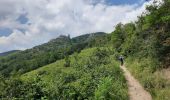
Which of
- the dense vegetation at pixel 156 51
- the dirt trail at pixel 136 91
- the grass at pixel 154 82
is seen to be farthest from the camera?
the dense vegetation at pixel 156 51

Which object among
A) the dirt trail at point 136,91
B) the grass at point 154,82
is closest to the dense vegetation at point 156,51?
the grass at point 154,82

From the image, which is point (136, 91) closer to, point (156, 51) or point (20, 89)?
point (156, 51)

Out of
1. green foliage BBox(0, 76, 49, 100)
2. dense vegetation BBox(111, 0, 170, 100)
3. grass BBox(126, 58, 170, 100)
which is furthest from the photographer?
dense vegetation BBox(111, 0, 170, 100)

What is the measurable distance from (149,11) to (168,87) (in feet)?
47.1

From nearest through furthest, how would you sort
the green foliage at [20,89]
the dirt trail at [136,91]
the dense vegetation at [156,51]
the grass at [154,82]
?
the green foliage at [20,89] < the grass at [154,82] < the dirt trail at [136,91] < the dense vegetation at [156,51]

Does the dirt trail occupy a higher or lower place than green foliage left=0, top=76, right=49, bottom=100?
lower

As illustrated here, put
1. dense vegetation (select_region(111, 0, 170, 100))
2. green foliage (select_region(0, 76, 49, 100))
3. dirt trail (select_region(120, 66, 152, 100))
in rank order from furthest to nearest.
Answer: dense vegetation (select_region(111, 0, 170, 100)) < dirt trail (select_region(120, 66, 152, 100)) < green foliage (select_region(0, 76, 49, 100))

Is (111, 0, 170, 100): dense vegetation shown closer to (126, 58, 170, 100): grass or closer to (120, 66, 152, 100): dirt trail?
(126, 58, 170, 100): grass

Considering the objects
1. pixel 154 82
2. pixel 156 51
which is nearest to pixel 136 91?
pixel 154 82

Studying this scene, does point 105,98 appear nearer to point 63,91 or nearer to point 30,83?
point 63,91

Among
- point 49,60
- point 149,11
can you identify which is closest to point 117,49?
point 149,11

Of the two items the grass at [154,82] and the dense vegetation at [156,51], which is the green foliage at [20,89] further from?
the dense vegetation at [156,51]

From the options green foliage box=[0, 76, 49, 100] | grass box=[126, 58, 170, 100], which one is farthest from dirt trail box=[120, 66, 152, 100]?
green foliage box=[0, 76, 49, 100]

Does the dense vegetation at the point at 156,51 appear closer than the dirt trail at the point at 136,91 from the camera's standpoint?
No
